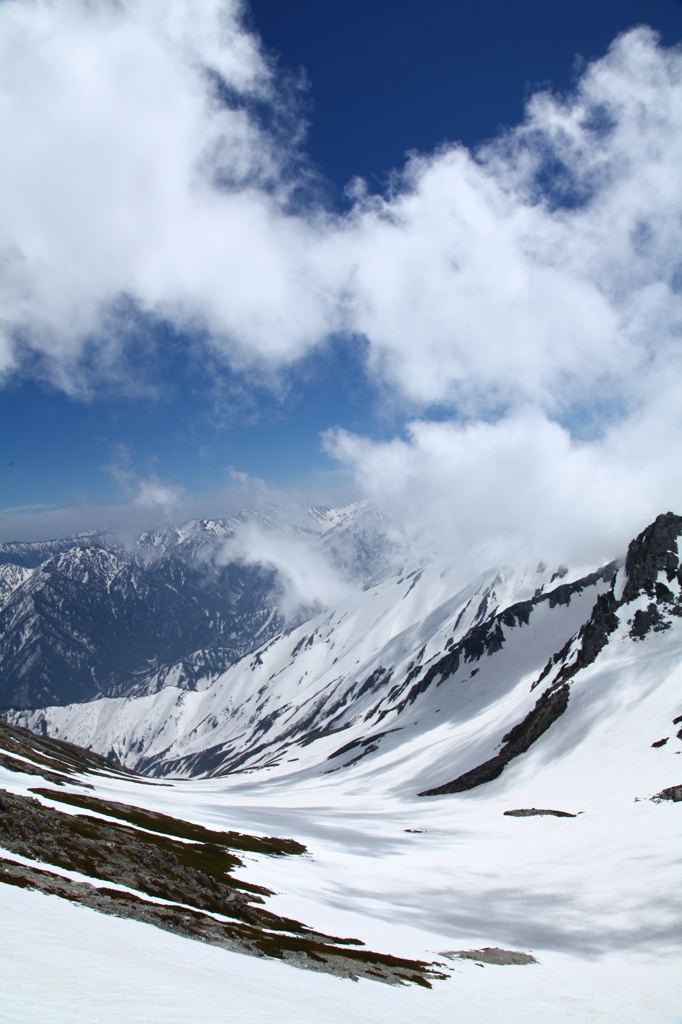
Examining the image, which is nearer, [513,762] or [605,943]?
[605,943]

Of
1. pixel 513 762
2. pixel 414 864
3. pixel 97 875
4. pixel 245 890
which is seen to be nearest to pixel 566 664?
pixel 513 762

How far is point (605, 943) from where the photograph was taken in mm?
34031

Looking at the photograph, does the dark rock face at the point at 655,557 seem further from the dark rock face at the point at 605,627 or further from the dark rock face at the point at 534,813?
the dark rock face at the point at 534,813

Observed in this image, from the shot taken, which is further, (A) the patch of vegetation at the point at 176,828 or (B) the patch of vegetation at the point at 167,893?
(A) the patch of vegetation at the point at 176,828

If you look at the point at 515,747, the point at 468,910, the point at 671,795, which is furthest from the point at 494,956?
the point at 515,747

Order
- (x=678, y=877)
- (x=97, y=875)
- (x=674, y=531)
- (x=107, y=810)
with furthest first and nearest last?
(x=674, y=531), (x=107, y=810), (x=678, y=877), (x=97, y=875)

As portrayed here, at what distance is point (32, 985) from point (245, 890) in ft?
100

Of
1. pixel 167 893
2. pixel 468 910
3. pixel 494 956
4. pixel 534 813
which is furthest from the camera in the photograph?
pixel 534 813

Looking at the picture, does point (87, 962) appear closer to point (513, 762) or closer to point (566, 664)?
point (513, 762)

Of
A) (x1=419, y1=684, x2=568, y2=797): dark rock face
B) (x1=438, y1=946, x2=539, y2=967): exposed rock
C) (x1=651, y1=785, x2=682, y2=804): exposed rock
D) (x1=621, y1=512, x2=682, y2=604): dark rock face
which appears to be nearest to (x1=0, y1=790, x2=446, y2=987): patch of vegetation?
(x1=438, y1=946, x2=539, y2=967): exposed rock

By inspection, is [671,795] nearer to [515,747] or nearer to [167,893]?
[515,747]

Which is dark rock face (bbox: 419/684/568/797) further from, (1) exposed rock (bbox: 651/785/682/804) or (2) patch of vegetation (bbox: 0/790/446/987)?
(2) patch of vegetation (bbox: 0/790/446/987)

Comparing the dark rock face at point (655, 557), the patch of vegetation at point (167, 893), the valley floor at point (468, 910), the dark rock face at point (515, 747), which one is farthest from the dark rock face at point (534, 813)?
the dark rock face at point (655, 557)

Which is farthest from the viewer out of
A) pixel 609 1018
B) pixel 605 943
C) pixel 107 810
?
pixel 107 810
